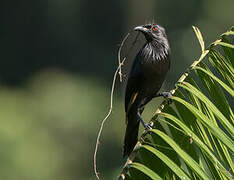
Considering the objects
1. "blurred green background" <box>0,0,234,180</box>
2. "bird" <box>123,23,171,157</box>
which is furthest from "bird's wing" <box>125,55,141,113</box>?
"blurred green background" <box>0,0,234,180</box>

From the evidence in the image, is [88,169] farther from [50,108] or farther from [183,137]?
[183,137]

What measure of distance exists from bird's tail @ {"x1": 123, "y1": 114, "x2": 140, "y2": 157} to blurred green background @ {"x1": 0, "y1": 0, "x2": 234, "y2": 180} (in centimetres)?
1171

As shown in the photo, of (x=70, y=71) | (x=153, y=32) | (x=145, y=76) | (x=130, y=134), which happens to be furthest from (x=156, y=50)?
(x=70, y=71)

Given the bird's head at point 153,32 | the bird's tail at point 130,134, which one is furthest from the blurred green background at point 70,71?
the bird's tail at point 130,134

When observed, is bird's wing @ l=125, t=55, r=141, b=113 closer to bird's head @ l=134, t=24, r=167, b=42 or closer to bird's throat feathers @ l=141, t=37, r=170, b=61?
bird's throat feathers @ l=141, t=37, r=170, b=61

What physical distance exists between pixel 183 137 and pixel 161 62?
6.53ft

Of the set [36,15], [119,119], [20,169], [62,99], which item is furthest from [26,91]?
[36,15]

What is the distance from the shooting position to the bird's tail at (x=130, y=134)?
172 inches

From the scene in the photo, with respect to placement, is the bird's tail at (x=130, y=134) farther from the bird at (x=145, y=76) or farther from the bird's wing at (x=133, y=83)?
the bird's wing at (x=133, y=83)

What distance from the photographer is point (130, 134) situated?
4695mm

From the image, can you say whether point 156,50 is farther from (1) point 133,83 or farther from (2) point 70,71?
(2) point 70,71

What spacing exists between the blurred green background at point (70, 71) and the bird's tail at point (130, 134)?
11.7 m

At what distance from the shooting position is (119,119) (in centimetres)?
2230

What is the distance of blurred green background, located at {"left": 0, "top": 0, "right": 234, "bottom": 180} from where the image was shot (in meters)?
21.0
